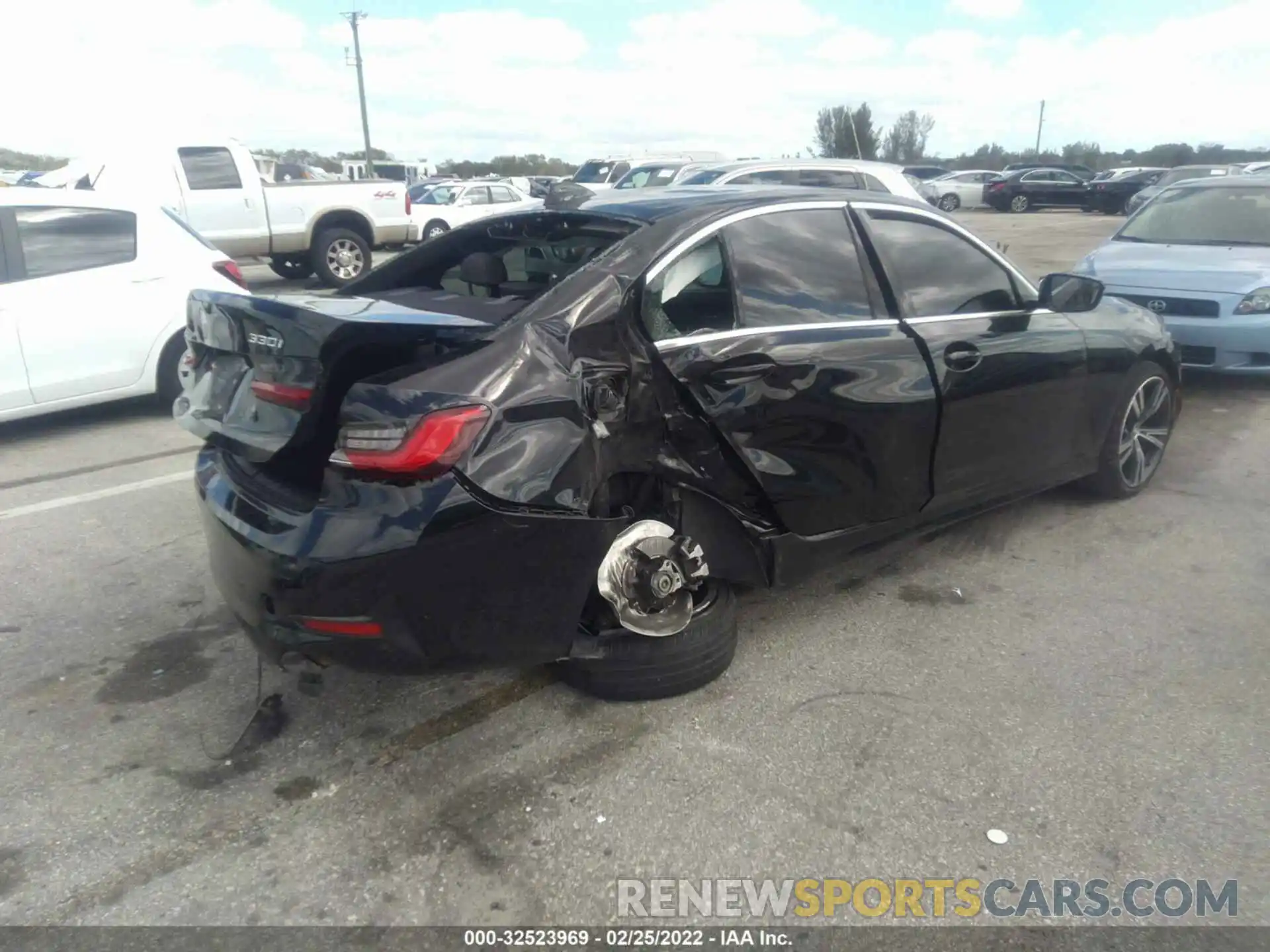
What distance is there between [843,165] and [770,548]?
8.13m

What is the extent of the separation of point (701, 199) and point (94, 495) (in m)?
3.87

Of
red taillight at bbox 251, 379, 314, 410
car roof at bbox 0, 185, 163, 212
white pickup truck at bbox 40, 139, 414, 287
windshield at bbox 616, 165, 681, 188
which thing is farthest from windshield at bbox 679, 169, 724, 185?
red taillight at bbox 251, 379, 314, 410

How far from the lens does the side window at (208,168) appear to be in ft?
42.8

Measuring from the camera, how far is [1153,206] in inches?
342

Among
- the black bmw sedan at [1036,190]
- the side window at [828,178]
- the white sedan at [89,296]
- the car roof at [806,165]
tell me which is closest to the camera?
the white sedan at [89,296]

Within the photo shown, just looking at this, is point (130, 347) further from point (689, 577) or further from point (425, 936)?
point (425, 936)

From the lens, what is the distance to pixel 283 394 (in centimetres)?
285

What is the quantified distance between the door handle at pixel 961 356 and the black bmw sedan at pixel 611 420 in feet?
0.05

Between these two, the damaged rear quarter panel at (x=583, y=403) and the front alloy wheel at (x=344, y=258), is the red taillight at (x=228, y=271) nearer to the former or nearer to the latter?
the damaged rear quarter panel at (x=583, y=403)

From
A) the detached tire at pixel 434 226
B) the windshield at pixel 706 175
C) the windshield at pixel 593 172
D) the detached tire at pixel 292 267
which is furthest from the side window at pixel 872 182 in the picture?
the windshield at pixel 593 172

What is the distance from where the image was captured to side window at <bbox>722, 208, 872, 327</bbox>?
3.42 metres

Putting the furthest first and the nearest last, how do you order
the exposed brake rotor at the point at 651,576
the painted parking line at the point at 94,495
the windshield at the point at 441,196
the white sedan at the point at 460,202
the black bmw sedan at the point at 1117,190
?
the black bmw sedan at the point at 1117,190, the windshield at the point at 441,196, the white sedan at the point at 460,202, the painted parking line at the point at 94,495, the exposed brake rotor at the point at 651,576

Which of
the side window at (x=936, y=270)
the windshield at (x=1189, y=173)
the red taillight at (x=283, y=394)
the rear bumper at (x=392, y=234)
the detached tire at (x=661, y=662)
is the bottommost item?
the detached tire at (x=661, y=662)

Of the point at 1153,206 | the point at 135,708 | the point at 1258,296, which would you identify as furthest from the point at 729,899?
the point at 1153,206
